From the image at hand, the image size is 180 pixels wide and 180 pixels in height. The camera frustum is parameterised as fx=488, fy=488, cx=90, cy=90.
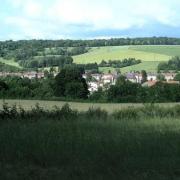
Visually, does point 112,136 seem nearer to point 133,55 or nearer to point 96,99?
point 96,99

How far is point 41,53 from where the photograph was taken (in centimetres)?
Answer: 8862

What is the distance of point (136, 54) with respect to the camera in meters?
96.4

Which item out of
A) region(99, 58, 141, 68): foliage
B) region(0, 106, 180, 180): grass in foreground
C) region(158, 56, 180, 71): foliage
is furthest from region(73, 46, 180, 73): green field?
region(0, 106, 180, 180): grass in foreground

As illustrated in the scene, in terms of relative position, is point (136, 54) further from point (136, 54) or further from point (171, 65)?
point (171, 65)

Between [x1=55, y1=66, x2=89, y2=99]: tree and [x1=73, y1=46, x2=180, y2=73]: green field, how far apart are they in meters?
33.0

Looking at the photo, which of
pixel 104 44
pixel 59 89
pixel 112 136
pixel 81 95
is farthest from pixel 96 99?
pixel 104 44

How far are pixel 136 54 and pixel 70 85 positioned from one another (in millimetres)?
48871

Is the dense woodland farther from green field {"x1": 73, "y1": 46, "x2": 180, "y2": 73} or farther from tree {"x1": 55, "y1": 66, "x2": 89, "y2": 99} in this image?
tree {"x1": 55, "y1": 66, "x2": 89, "y2": 99}

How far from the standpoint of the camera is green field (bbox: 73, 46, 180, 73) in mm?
Answer: 88312

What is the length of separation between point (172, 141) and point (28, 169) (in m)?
4.08

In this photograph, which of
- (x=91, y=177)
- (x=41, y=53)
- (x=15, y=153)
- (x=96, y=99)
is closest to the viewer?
(x=91, y=177)

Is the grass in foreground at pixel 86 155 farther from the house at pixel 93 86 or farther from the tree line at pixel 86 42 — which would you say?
the tree line at pixel 86 42

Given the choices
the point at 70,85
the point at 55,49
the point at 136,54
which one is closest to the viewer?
the point at 70,85

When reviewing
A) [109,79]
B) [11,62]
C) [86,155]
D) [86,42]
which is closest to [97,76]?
[109,79]
